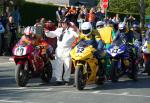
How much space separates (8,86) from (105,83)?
2.82m

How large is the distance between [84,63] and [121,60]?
100 inches

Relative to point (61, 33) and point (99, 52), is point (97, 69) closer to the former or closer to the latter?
point (99, 52)

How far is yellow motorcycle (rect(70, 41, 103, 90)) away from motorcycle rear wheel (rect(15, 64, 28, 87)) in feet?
4.31

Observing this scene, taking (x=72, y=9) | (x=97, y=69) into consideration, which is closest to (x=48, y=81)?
(x=97, y=69)

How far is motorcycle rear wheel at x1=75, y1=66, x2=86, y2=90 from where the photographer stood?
13.9 meters

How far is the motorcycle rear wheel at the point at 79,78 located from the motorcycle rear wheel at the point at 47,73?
1.74m

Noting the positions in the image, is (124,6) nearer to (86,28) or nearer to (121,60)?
(121,60)

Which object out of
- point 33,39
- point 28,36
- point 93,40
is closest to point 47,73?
point 33,39

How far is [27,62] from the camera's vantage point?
14.8 metres

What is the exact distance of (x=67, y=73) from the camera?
605 inches

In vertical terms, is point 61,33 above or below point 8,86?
above

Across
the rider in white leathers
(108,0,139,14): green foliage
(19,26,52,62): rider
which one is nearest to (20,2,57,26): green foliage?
(108,0,139,14): green foliage

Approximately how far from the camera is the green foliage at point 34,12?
1600 inches

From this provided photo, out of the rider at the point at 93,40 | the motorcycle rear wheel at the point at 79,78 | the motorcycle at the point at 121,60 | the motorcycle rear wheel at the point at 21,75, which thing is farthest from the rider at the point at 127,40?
the motorcycle rear wheel at the point at 21,75
